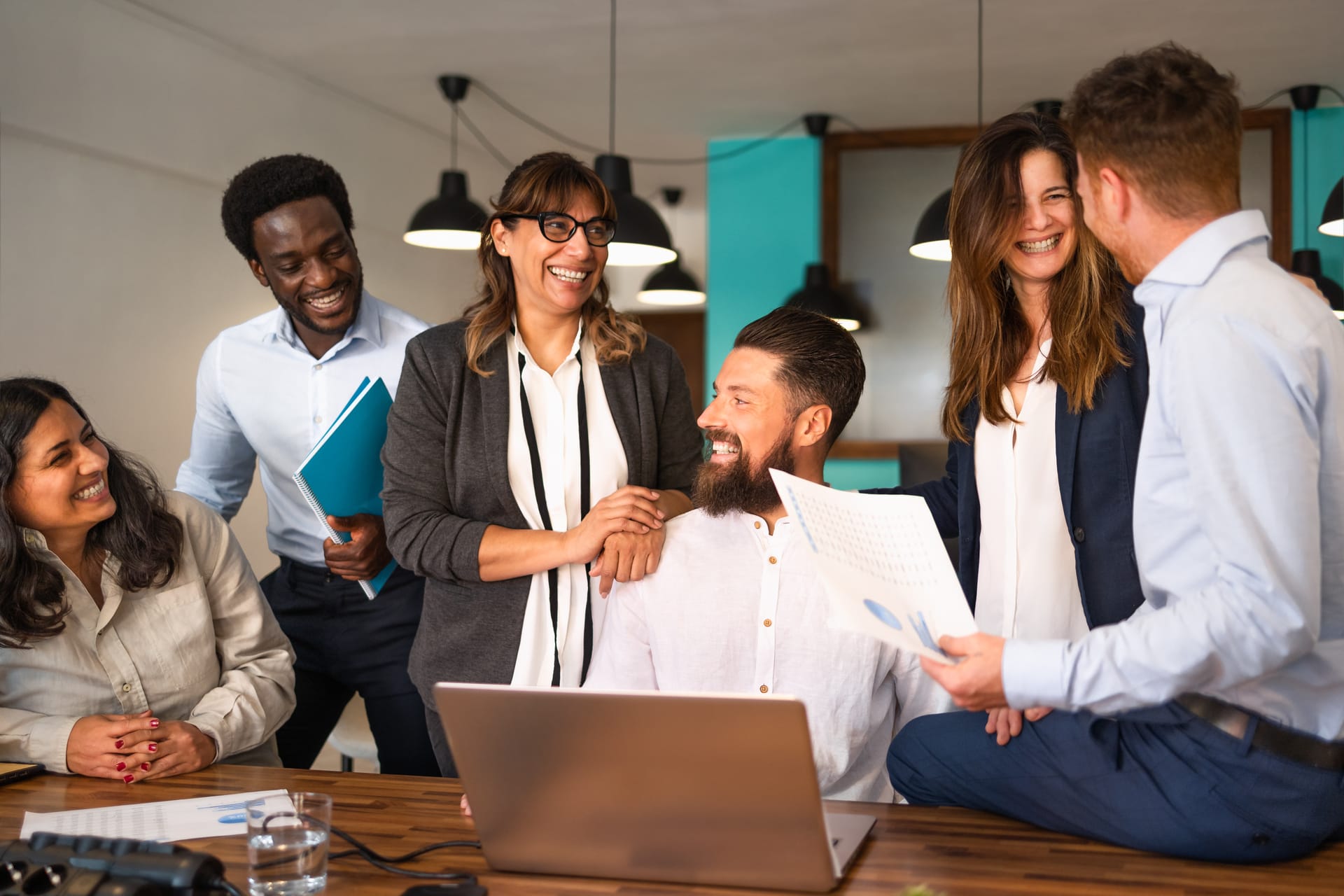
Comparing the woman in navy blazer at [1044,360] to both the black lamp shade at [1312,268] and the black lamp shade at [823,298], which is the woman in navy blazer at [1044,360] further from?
the black lamp shade at [823,298]

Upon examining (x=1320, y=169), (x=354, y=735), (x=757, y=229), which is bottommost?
(x=354, y=735)

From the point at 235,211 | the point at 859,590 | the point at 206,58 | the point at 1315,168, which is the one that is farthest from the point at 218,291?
the point at 1315,168

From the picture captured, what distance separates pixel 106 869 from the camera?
45.8 inches

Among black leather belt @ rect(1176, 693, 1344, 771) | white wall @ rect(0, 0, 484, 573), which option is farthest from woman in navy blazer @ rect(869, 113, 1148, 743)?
white wall @ rect(0, 0, 484, 573)

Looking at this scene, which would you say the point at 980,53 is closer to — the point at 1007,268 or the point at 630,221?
the point at 630,221

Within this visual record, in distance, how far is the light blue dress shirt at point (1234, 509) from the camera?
115 cm

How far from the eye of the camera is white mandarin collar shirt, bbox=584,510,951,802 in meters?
1.85

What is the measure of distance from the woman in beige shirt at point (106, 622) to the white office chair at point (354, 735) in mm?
802

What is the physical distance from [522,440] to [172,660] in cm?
71

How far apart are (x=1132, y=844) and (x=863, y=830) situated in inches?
12.0

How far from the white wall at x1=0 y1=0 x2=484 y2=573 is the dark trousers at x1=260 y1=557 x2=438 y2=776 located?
2.20m

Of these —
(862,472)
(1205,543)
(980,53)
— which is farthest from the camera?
(862,472)

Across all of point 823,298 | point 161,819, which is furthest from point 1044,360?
point 823,298

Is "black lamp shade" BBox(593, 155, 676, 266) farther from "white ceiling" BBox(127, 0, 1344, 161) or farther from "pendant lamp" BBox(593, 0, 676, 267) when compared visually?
"white ceiling" BBox(127, 0, 1344, 161)
